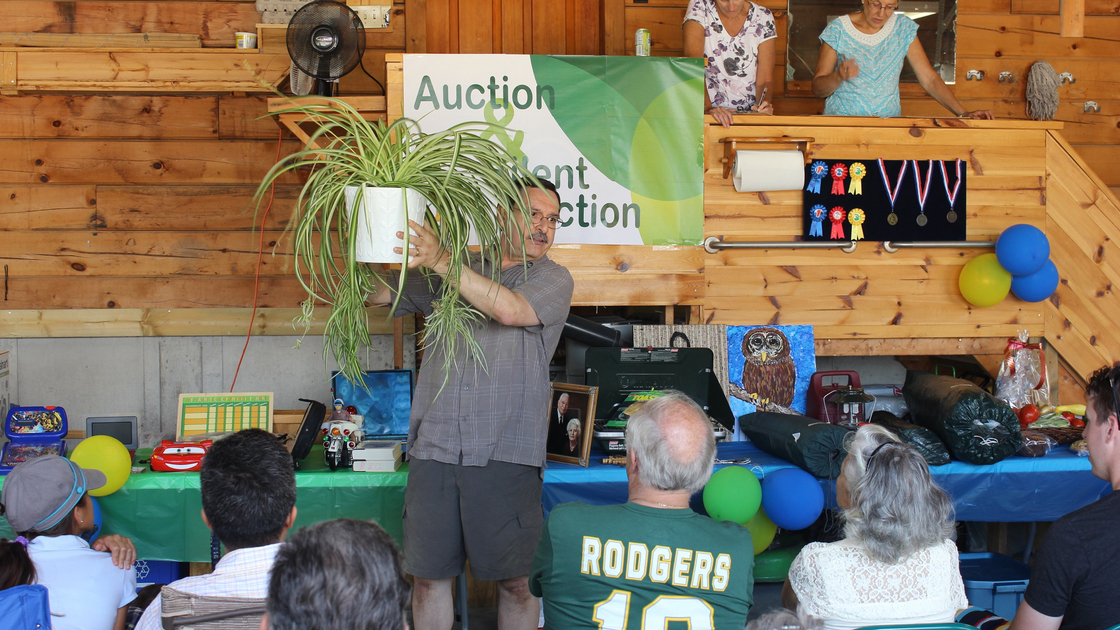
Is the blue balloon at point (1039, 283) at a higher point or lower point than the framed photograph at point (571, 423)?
higher

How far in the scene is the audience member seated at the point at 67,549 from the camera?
1.96m

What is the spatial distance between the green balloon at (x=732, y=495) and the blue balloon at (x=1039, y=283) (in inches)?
70.5

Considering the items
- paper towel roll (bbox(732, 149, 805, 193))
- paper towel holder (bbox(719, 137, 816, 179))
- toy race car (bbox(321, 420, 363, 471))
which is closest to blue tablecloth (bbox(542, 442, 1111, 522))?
toy race car (bbox(321, 420, 363, 471))

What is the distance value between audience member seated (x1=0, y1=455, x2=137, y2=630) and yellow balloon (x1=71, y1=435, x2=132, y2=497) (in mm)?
610

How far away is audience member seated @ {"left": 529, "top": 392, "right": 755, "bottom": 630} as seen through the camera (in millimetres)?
1665

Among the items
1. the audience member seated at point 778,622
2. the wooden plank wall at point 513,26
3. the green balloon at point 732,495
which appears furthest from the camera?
the wooden plank wall at point 513,26

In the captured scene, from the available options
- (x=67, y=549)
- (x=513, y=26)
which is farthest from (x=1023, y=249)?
(x=67, y=549)

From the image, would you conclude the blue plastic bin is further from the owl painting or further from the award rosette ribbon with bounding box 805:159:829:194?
the award rosette ribbon with bounding box 805:159:829:194

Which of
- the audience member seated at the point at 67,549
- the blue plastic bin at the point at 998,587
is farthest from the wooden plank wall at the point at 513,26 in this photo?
the blue plastic bin at the point at 998,587

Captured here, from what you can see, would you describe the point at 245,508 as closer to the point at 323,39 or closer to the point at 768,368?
the point at 323,39

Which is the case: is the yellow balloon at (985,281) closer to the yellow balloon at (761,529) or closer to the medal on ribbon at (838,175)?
the medal on ribbon at (838,175)

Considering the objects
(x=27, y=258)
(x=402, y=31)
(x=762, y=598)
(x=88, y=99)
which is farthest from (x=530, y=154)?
(x=27, y=258)

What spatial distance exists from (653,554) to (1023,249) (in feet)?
8.93

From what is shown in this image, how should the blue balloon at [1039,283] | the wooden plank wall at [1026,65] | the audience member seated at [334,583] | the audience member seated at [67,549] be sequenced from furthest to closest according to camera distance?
the wooden plank wall at [1026,65], the blue balloon at [1039,283], the audience member seated at [67,549], the audience member seated at [334,583]
